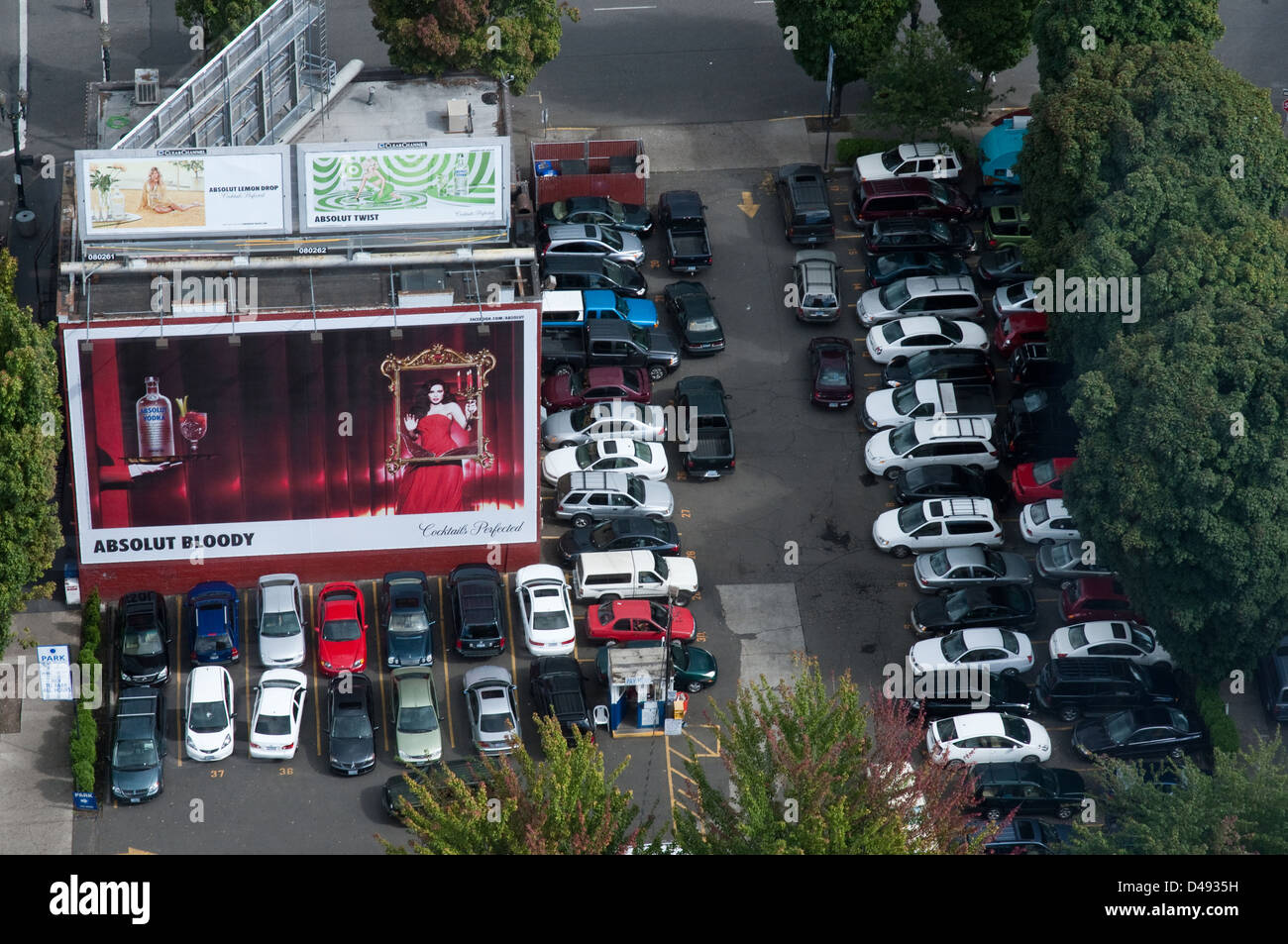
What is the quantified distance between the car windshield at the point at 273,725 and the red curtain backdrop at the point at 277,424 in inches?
239

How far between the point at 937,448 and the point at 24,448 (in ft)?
83.4

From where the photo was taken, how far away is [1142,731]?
42312 mm

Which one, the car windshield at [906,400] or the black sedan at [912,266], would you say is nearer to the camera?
the car windshield at [906,400]

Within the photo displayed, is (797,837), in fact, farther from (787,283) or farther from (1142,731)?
(787,283)

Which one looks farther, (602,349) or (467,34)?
(467,34)

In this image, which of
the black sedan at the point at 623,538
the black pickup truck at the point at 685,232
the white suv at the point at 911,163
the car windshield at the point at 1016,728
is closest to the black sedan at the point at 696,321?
the black pickup truck at the point at 685,232

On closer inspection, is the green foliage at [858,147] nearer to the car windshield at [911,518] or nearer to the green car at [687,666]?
the car windshield at [911,518]

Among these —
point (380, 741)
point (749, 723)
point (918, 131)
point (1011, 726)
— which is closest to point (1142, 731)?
point (1011, 726)

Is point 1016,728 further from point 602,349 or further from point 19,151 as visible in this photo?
point 19,151

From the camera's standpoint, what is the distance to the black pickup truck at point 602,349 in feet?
167

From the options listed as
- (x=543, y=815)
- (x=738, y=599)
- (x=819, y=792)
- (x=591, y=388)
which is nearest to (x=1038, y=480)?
(x=738, y=599)

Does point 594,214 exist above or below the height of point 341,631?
above

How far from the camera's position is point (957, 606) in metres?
45.2

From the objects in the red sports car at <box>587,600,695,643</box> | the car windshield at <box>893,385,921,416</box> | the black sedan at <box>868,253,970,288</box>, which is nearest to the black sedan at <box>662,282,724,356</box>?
the black sedan at <box>868,253,970,288</box>
